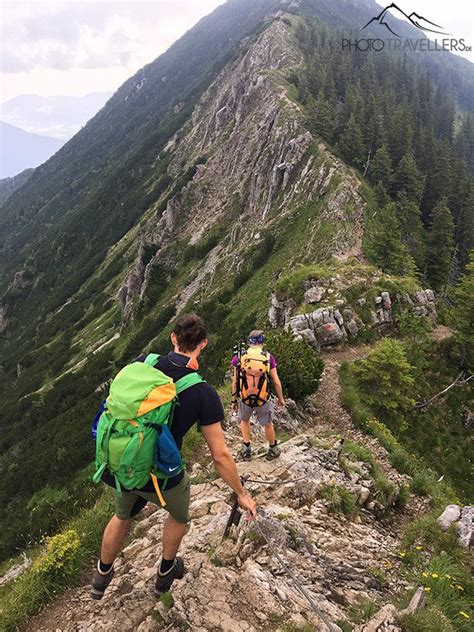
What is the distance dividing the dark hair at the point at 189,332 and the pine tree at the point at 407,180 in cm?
5284

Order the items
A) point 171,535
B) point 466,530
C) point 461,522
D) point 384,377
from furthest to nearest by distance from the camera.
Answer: point 384,377, point 461,522, point 466,530, point 171,535

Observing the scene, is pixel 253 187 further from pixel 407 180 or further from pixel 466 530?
pixel 466 530

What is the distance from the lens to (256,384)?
27.0ft

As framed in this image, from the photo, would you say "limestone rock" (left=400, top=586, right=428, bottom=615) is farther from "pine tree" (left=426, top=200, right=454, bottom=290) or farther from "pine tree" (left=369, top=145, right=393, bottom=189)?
"pine tree" (left=369, top=145, right=393, bottom=189)

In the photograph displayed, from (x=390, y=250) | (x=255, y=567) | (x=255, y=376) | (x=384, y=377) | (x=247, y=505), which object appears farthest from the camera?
(x=390, y=250)

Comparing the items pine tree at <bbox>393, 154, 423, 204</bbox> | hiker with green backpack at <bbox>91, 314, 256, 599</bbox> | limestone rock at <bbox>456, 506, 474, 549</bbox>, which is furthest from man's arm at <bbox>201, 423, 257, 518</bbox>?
pine tree at <bbox>393, 154, 423, 204</bbox>

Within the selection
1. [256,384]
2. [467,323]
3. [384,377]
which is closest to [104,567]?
[256,384]

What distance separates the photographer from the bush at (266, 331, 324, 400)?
1275 centimetres

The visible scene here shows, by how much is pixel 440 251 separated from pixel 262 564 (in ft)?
148

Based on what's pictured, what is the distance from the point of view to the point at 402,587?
570cm

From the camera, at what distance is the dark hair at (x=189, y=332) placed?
15.5 ft

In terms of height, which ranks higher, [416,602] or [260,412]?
[260,412]

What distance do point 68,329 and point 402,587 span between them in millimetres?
95033

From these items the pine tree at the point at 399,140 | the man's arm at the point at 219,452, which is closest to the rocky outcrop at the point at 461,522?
the man's arm at the point at 219,452
